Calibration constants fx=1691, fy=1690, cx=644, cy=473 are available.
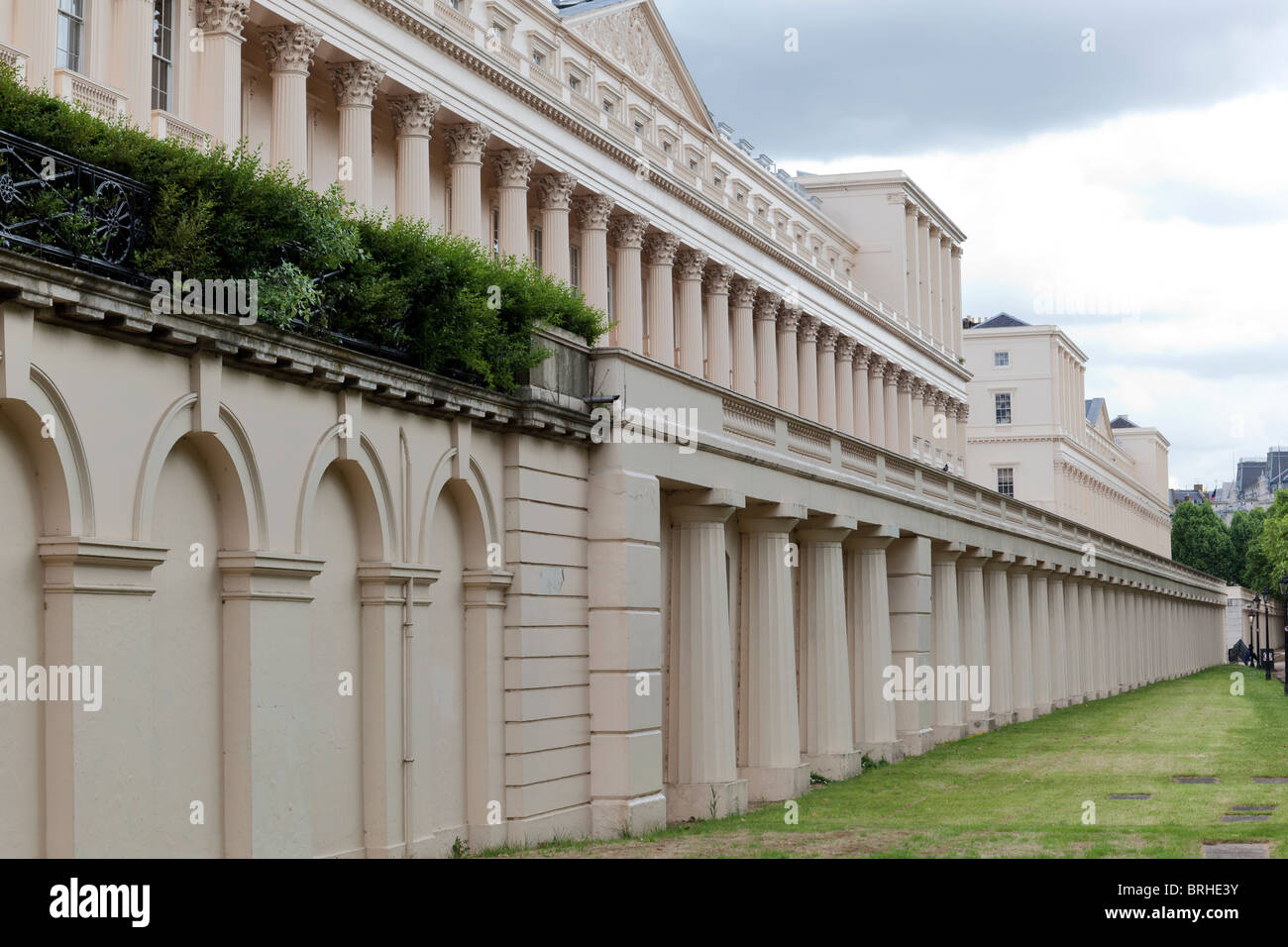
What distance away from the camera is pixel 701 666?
25.3 metres

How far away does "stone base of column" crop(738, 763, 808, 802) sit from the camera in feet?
90.8

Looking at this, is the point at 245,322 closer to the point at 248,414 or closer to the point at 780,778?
the point at 248,414

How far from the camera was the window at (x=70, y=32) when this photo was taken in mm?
36500

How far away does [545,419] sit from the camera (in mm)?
20875

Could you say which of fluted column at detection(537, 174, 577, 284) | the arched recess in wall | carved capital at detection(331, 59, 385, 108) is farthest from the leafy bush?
fluted column at detection(537, 174, 577, 284)

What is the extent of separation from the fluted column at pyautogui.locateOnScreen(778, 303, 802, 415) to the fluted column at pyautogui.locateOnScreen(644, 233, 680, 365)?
1487 cm

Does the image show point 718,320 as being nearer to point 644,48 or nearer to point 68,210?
point 644,48

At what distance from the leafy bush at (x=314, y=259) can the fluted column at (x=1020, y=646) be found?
29.0 m

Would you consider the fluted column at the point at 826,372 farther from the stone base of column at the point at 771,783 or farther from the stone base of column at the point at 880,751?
the stone base of column at the point at 771,783

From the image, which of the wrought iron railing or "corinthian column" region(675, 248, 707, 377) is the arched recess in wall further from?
"corinthian column" region(675, 248, 707, 377)

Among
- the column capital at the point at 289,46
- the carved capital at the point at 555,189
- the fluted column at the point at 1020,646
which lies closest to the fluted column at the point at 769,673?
the fluted column at the point at 1020,646

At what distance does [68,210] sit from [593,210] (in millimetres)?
49114
